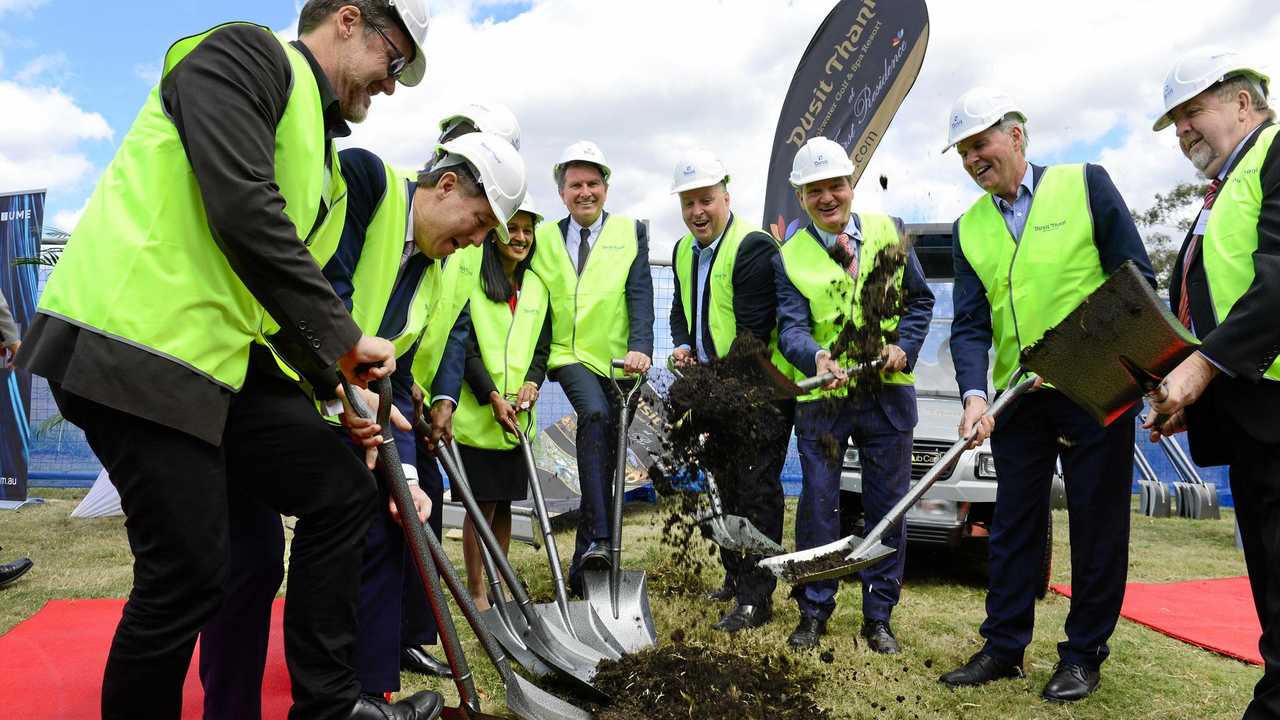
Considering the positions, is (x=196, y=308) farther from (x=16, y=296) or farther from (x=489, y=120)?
(x=16, y=296)

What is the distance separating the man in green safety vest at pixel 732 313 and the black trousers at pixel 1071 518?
40.4 inches

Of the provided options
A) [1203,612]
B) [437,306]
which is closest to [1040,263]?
[437,306]

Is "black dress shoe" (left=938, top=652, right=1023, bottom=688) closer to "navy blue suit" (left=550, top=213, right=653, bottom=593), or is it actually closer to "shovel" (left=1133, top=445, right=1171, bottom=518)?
"navy blue suit" (left=550, top=213, right=653, bottom=593)

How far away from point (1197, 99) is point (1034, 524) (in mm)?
1537

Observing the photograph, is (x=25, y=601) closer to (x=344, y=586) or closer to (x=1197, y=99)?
(x=344, y=586)

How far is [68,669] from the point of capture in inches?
125

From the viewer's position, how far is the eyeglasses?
1998 millimetres

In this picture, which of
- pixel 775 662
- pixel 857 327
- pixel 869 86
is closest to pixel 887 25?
pixel 869 86

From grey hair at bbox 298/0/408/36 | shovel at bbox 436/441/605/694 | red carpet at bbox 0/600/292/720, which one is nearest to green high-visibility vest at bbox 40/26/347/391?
grey hair at bbox 298/0/408/36

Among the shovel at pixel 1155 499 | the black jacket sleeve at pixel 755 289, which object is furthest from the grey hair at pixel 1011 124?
the shovel at pixel 1155 499

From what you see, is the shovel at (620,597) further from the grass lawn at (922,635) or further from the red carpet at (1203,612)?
the red carpet at (1203,612)

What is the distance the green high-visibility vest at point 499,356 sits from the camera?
13.9ft

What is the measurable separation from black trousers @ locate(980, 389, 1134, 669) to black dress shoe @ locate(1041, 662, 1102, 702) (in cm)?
3

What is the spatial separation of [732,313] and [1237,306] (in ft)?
7.73
